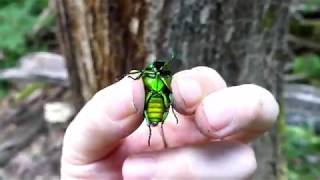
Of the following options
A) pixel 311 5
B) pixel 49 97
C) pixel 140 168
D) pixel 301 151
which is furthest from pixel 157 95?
pixel 311 5

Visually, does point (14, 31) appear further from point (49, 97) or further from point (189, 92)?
point (189, 92)

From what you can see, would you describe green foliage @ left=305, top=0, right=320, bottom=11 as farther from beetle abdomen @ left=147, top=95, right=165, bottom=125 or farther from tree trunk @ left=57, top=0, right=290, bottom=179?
beetle abdomen @ left=147, top=95, right=165, bottom=125

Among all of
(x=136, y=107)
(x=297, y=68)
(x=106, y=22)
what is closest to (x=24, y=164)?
(x=106, y=22)

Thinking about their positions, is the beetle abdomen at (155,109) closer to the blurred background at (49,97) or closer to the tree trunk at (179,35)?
the tree trunk at (179,35)

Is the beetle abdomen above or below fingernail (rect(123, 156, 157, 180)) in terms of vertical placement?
above

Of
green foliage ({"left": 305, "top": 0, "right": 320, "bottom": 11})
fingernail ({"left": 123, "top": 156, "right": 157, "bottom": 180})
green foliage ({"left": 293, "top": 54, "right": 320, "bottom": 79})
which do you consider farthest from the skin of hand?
green foliage ({"left": 305, "top": 0, "right": 320, "bottom": 11})

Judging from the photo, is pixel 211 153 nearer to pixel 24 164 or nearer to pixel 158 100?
pixel 158 100

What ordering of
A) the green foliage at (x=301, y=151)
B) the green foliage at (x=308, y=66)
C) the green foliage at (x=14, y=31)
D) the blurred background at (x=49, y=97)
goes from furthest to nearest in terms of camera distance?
the green foliage at (x=14, y=31) → the green foliage at (x=308, y=66) → the green foliage at (x=301, y=151) → the blurred background at (x=49, y=97)

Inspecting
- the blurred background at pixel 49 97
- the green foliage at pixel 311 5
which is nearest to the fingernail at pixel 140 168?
the blurred background at pixel 49 97
